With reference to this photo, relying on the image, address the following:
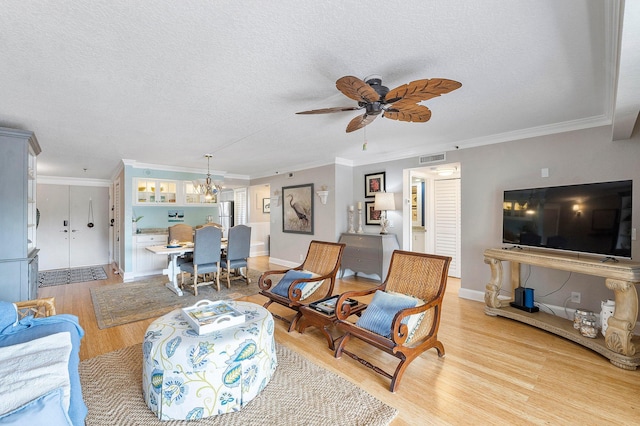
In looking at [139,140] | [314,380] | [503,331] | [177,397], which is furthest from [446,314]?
[139,140]

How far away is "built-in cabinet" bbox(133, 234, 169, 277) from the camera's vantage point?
5602mm

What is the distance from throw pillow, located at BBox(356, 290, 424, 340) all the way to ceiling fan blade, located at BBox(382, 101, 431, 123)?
1.55m

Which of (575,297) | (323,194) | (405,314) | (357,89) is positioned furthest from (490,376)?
(323,194)

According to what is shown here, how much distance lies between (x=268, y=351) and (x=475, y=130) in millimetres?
3531

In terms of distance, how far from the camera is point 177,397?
5.86ft

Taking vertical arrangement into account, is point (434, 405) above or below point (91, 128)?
below

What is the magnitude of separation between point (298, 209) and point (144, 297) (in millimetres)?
3344

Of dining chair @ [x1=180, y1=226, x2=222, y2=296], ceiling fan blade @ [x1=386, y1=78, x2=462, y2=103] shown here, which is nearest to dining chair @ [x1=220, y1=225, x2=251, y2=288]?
dining chair @ [x1=180, y1=226, x2=222, y2=296]

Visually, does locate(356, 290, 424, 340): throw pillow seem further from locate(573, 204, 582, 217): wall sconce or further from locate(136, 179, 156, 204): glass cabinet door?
locate(136, 179, 156, 204): glass cabinet door

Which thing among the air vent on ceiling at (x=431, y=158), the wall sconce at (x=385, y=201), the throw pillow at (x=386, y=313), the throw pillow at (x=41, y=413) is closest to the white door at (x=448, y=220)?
the air vent on ceiling at (x=431, y=158)

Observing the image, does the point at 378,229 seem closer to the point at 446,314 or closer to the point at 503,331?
the point at 446,314

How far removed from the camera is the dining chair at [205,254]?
4.43m

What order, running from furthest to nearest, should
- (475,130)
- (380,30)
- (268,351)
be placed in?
(475,130) < (268,351) < (380,30)

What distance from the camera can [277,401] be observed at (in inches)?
77.1
